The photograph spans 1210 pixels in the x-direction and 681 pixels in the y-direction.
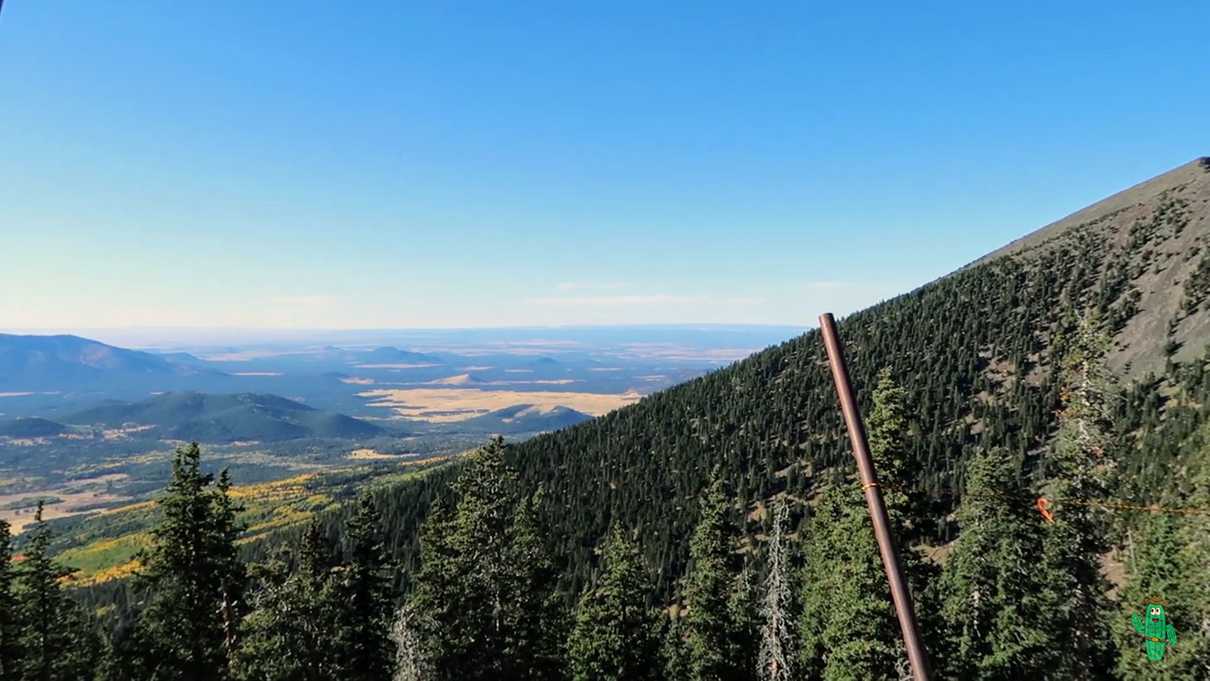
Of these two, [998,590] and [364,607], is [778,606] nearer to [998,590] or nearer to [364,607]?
[998,590]

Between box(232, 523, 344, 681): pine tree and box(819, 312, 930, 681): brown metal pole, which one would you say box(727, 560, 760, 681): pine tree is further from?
box(819, 312, 930, 681): brown metal pole

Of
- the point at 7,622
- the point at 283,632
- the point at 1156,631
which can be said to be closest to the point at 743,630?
the point at 1156,631

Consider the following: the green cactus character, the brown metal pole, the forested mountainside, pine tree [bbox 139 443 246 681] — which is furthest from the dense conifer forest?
the forested mountainside

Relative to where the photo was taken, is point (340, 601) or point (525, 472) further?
point (525, 472)

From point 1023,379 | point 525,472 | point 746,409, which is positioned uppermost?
point 1023,379

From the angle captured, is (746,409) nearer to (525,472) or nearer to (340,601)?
(525,472)

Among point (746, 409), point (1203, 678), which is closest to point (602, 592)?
point (1203, 678)
